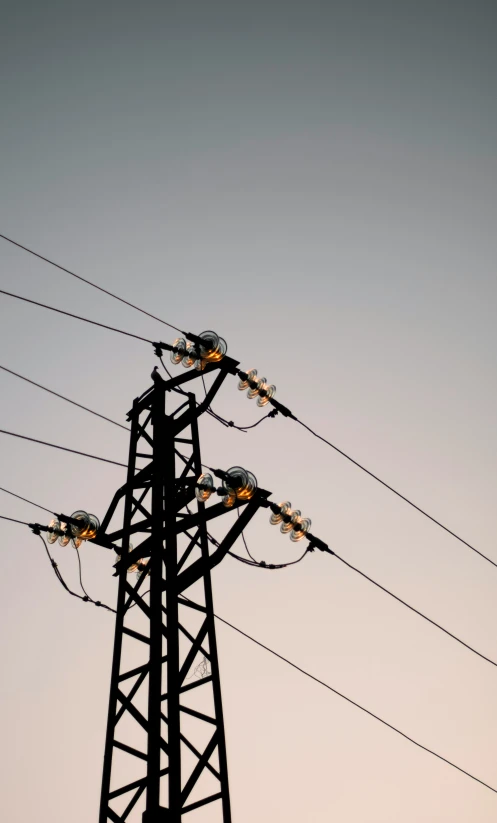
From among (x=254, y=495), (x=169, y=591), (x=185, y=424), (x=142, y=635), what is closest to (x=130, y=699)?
(x=142, y=635)

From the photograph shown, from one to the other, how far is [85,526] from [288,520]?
292 cm

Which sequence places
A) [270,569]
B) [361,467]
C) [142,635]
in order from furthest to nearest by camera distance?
[361,467]
[270,569]
[142,635]

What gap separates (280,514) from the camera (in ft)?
32.5

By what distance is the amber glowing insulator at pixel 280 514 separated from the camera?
32.5ft

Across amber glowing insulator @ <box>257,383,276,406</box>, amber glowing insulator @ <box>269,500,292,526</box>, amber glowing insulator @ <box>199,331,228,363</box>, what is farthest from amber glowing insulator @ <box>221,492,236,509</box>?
amber glowing insulator @ <box>257,383,276,406</box>

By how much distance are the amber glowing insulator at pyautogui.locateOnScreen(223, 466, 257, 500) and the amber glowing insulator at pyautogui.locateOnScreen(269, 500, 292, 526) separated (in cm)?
89

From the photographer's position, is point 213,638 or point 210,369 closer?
point 213,638

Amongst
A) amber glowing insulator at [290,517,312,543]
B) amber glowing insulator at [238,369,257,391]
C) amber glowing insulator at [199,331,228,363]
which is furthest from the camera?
amber glowing insulator at [238,369,257,391]

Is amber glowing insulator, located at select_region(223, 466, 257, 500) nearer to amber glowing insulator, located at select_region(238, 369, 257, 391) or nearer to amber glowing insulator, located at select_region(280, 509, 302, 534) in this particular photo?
amber glowing insulator, located at select_region(280, 509, 302, 534)

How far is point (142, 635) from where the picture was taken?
9.45 metres

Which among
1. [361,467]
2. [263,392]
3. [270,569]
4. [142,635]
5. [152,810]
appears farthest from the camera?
[361,467]

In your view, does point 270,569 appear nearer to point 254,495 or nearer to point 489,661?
point 254,495

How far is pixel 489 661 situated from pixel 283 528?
5.21 m

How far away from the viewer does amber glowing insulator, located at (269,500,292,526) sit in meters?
9.91
